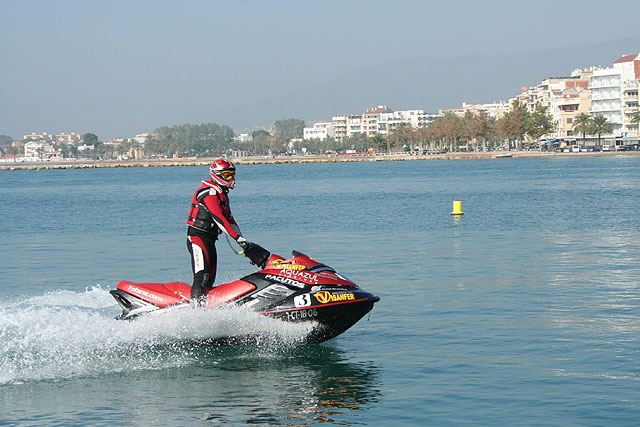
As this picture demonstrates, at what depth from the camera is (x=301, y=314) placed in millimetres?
10742

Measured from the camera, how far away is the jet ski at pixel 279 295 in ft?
35.0

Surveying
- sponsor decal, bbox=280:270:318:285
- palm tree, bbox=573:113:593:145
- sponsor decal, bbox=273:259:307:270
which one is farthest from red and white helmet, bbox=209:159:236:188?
palm tree, bbox=573:113:593:145

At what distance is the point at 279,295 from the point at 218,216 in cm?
126

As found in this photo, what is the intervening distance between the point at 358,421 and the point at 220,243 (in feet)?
61.9

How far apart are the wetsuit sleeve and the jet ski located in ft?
1.10

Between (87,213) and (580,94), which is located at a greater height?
(580,94)

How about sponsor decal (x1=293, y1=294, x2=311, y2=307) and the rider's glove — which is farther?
sponsor decal (x1=293, y1=294, x2=311, y2=307)

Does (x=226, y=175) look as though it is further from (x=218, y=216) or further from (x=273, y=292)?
(x=273, y=292)

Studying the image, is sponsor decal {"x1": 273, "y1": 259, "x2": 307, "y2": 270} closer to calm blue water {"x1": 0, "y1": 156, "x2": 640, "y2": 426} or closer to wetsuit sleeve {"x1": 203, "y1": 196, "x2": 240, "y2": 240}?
wetsuit sleeve {"x1": 203, "y1": 196, "x2": 240, "y2": 240}

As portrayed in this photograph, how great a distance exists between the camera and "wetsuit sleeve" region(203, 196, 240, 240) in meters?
10.5

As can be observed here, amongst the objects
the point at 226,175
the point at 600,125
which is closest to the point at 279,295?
the point at 226,175

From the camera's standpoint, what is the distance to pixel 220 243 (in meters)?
27.5

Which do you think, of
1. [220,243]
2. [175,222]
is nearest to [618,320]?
[220,243]

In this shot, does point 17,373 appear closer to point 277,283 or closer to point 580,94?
point 277,283
